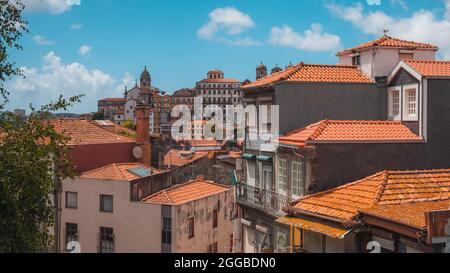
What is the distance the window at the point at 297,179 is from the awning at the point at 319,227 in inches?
84.0

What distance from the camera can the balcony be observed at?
21375mm

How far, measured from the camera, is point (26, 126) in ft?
46.3

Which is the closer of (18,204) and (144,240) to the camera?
(18,204)

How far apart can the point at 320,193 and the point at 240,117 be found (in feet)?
30.3

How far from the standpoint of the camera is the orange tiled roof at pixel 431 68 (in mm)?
21000

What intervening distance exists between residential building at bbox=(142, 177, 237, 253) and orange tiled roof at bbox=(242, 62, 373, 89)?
24.9 ft

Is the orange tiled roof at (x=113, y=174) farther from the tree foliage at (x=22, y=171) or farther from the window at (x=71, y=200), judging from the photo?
the tree foliage at (x=22, y=171)

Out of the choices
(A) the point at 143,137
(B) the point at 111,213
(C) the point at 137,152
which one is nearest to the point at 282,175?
(B) the point at 111,213

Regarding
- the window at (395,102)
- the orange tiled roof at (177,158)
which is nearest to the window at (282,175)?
the window at (395,102)

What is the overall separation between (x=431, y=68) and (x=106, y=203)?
1815 centimetres
